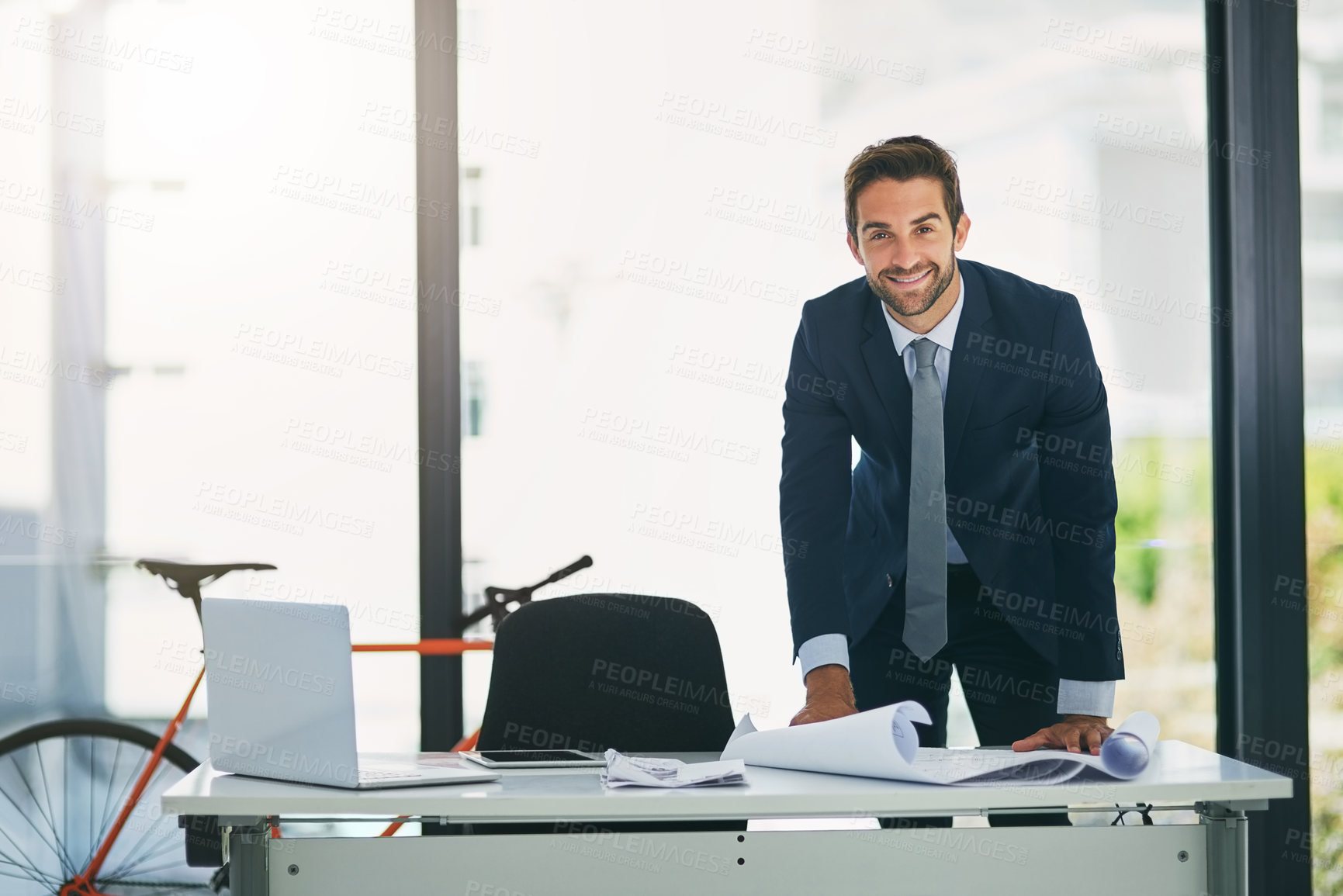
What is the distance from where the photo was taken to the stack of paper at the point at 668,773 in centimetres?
159

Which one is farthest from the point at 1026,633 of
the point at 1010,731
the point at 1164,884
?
the point at 1164,884

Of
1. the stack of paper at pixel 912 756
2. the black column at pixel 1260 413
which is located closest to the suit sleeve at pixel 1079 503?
the stack of paper at pixel 912 756

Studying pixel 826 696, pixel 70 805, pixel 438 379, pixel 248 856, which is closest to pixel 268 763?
pixel 248 856

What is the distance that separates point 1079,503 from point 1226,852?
716 millimetres

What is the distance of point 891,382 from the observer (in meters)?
2.35

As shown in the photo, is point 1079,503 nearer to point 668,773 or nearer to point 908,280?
point 908,280

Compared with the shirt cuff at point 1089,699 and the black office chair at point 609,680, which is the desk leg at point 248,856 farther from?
the shirt cuff at point 1089,699

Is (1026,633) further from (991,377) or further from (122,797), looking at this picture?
(122,797)

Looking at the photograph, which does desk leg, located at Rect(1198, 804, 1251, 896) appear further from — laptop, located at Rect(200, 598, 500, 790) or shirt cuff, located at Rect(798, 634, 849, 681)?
laptop, located at Rect(200, 598, 500, 790)

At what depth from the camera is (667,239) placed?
3055 mm

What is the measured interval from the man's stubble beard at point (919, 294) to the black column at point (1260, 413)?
45.2 inches

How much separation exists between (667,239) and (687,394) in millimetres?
386

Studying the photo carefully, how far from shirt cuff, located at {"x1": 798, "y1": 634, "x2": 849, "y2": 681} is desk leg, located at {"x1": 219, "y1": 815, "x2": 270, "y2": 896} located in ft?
3.04

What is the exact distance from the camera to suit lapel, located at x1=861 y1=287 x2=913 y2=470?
2.34m
